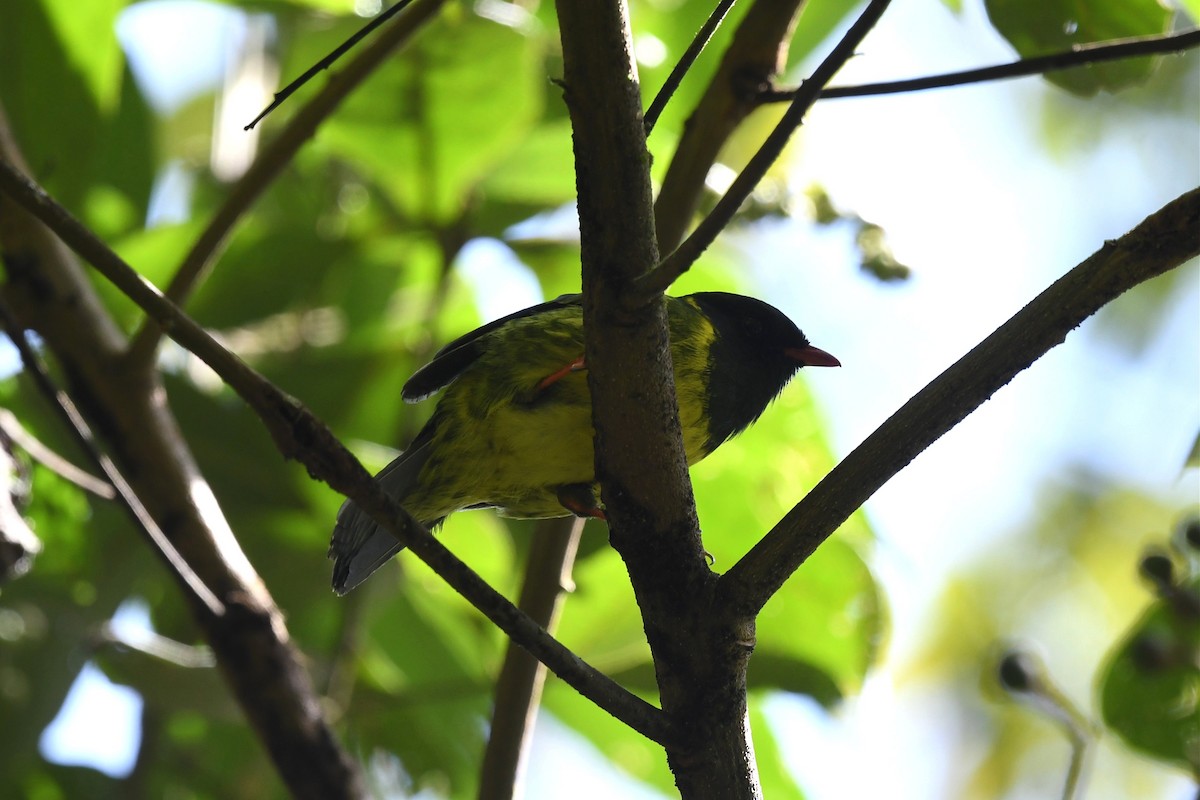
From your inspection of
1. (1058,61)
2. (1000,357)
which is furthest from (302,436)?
(1058,61)

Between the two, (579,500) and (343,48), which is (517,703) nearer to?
(579,500)

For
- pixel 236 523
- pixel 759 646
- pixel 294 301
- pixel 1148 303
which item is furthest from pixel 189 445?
pixel 1148 303

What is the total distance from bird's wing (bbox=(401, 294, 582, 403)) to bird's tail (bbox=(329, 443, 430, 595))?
12 cm

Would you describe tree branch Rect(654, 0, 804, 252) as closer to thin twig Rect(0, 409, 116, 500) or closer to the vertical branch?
the vertical branch

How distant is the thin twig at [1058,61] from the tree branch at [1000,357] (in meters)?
0.18

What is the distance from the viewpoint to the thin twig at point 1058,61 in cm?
130

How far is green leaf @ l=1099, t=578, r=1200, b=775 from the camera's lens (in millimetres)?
2086

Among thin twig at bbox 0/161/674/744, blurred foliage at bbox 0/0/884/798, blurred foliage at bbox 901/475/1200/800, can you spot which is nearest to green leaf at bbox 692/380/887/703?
blurred foliage at bbox 0/0/884/798

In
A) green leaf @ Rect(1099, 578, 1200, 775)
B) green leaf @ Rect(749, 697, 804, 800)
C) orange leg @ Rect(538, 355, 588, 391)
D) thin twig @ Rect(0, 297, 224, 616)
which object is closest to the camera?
thin twig @ Rect(0, 297, 224, 616)

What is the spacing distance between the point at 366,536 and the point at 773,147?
145 centimetres

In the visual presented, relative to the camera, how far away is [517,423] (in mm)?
2428

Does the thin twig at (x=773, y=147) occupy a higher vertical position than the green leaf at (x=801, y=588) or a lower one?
lower

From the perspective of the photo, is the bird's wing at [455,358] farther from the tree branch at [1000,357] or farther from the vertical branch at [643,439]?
the tree branch at [1000,357]

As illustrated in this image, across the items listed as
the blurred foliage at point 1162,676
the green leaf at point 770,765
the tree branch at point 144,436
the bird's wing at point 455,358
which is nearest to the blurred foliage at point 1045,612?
the green leaf at point 770,765
